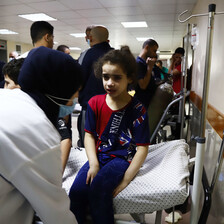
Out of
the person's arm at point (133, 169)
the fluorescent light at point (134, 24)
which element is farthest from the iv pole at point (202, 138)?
the fluorescent light at point (134, 24)

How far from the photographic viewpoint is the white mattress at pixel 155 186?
990 millimetres

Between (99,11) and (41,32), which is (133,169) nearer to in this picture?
(41,32)

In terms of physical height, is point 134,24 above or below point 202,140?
above

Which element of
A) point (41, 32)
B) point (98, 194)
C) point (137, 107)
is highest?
point (41, 32)

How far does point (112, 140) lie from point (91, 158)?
0.15 m

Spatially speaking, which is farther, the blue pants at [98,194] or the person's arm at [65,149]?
the person's arm at [65,149]

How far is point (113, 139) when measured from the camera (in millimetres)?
1220

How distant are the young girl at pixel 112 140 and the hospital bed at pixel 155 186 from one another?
5 cm

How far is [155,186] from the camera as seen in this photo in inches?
40.3

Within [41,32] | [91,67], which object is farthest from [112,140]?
[41,32]

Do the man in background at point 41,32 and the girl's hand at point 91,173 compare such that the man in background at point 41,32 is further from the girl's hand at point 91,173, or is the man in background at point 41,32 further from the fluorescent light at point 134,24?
the fluorescent light at point 134,24

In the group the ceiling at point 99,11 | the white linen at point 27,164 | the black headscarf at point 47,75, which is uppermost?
the ceiling at point 99,11

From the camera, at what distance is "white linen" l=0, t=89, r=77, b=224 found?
0.61 meters

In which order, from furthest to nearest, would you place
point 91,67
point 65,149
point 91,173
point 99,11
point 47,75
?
point 99,11 → point 91,67 → point 65,149 → point 91,173 → point 47,75
